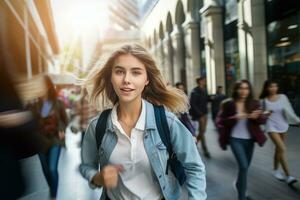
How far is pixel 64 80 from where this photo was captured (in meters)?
29.2

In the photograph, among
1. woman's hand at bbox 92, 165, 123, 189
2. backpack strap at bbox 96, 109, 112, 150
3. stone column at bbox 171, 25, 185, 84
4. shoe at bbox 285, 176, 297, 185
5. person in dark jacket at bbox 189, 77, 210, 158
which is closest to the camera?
woman's hand at bbox 92, 165, 123, 189

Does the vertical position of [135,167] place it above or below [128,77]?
below

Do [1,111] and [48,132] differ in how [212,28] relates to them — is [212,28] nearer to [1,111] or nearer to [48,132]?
[48,132]

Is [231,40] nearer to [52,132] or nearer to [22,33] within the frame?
[22,33]

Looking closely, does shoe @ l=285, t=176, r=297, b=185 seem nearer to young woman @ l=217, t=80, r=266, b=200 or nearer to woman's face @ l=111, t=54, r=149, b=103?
young woman @ l=217, t=80, r=266, b=200

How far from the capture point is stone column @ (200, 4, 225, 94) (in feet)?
74.0

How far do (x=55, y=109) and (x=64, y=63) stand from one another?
77639mm

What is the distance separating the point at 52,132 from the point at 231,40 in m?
16.7

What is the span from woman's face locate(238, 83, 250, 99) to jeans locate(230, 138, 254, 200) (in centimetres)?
67

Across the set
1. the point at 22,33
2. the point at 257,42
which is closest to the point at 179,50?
the point at 257,42

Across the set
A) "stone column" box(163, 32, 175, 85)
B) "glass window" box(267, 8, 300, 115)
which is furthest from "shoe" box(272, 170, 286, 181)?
"stone column" box(163, 32, 175, 85)

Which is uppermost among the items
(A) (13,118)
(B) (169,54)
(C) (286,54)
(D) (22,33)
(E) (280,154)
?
(D) (22,33)

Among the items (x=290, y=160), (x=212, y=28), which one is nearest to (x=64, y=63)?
(x=212, y=28)

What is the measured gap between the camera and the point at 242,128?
6039 millimetres
